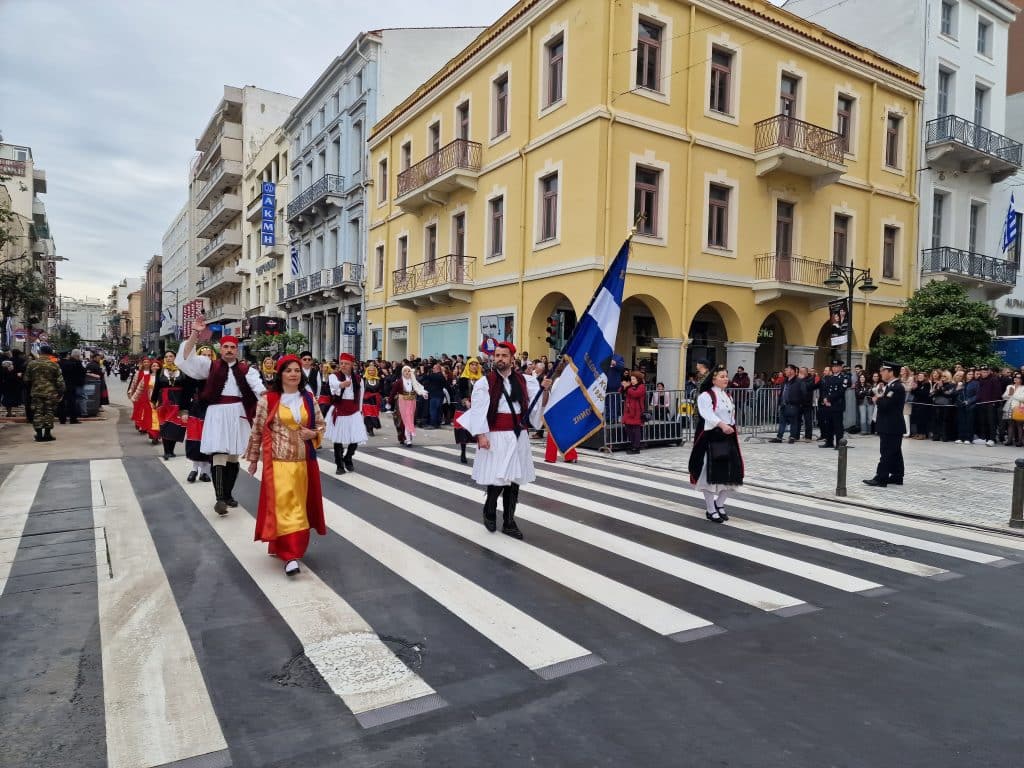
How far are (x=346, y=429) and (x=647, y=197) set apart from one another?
12307 mm

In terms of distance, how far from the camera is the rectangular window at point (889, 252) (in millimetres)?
24891

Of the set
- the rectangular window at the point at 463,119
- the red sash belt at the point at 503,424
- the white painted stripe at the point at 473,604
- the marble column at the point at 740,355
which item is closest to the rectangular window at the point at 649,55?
the rectangular window at the point at 463,119

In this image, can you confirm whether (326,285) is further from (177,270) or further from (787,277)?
(177,270)

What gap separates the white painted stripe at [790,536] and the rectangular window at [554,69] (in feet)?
44.9

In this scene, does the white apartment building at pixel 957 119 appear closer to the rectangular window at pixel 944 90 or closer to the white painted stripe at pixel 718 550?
the rectangular window at pixel 944 90

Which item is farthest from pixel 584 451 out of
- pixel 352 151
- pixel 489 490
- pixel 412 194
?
pixel 352 151

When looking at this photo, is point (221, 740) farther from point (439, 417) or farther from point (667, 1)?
point (667, 1)

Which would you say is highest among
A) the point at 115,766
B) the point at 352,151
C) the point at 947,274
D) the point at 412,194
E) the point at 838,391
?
the point at 352,151

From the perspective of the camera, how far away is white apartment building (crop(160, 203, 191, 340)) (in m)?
72.3

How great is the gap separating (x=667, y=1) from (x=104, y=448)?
686 inches

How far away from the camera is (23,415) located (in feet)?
64.0

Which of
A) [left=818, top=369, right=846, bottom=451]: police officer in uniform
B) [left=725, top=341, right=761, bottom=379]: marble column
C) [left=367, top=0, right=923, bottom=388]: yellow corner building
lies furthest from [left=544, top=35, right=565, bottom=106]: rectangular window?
[left=818, top=369, right=846, bottom=451]: police officer in uniform

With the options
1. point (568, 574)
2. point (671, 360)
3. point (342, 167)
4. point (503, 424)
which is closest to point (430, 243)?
point (342, 167)

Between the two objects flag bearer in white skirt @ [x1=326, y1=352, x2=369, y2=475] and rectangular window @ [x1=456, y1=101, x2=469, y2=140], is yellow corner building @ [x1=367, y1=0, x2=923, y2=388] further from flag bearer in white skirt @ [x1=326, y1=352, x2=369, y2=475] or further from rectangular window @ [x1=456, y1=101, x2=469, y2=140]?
flag bearer in white skirt @ [x1=326, y1=352, x2=369, y2=475]
